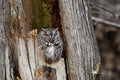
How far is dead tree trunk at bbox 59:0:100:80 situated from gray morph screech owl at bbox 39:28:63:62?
5.1 inches

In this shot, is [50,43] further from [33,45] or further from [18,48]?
[18,48]

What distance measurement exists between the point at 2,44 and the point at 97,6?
2.04 meters

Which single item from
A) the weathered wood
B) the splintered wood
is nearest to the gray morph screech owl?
the splintered wood

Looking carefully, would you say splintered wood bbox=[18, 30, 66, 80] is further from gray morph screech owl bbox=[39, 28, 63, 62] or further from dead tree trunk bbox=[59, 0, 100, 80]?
dead tree trunk bbox=[59, 0, 100, 80]

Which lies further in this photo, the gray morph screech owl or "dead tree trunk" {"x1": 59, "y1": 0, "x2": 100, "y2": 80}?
"dead tree trunk" {"x1": 59, "y1": 0, "x2": 100, "y2": 80}

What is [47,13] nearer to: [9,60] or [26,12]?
[26,12]

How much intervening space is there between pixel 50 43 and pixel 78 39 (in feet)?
0.96

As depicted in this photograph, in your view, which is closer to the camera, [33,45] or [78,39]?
[33,45]

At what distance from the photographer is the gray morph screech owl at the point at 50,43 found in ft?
13.5

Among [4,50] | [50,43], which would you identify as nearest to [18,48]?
[4,50]

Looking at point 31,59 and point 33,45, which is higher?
Answer: point 33,45

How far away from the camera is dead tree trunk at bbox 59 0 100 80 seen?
423cm

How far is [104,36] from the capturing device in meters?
9.39

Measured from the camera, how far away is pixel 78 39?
427cm
